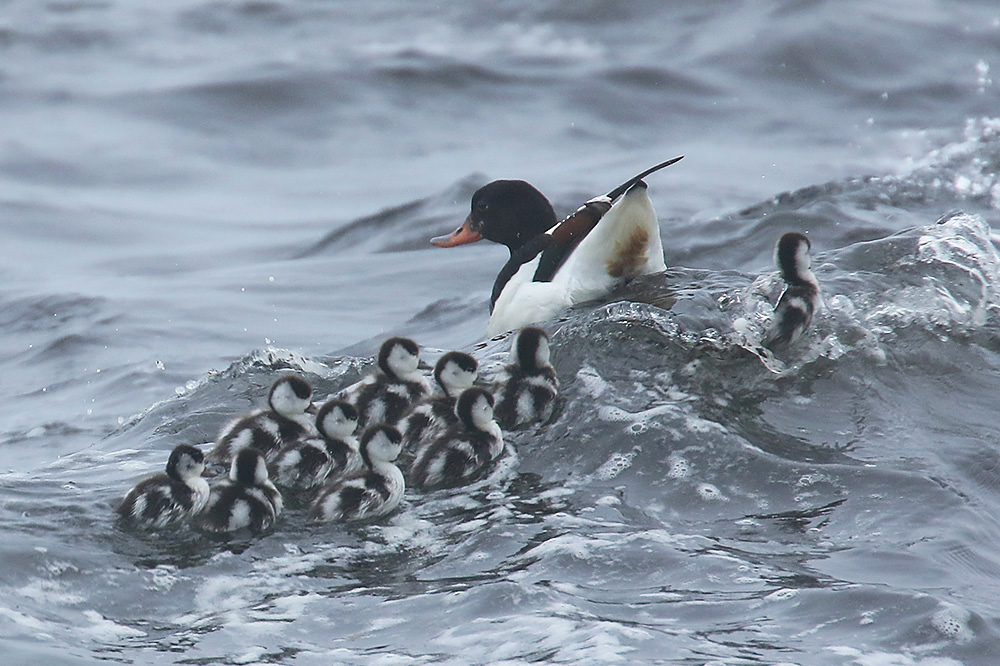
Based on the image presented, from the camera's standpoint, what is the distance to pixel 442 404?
237 inches

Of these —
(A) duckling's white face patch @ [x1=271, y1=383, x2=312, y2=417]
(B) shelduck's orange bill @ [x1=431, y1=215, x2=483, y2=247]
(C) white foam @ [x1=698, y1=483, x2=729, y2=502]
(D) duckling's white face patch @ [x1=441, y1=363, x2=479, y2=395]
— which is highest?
(B) shelduck's orange bill @ [x1=431, y1=215, x2=483, y2=247]

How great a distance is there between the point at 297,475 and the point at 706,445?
149 cm

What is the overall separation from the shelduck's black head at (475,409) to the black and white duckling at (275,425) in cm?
61

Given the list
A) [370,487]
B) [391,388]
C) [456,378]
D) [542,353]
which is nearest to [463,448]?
[370,487]

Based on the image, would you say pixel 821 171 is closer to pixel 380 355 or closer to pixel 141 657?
pixel 380 355

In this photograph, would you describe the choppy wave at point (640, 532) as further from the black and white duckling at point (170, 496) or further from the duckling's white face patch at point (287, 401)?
the duckling's white face patch at point (287, 401)

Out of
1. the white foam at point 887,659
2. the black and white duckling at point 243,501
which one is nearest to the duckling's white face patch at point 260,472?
the black and white duckling at point 243,501

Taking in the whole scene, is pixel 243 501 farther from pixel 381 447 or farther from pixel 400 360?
pixel 400 360

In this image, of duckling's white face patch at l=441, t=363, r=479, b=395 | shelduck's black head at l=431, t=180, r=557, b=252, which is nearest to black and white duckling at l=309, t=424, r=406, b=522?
duckling's white face patch at l=441, t=363, r=479, b=395

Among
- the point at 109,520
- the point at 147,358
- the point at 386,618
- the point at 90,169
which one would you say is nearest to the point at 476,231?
the point at 147,358

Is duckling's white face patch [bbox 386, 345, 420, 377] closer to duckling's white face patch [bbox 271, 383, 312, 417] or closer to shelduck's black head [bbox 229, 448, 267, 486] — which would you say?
duckling's white face patch [bbox 271, 383, 312, 417]

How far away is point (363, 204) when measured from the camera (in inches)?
534

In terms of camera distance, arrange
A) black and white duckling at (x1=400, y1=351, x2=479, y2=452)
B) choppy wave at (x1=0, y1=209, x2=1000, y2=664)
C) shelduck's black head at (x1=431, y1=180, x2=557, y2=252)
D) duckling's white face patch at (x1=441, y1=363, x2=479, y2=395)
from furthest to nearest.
→ shelduck's black head at (x1=431, y1=180, x2=557, y2=252) < duckling's white face patch at (x1=441, y1=363, x2=479, y2=395) < black and white duckling at (x1=400, y1=351, x2=479, y2=452) < choppy wave at (x1=0, y1=209, x2=1000, y2=664)

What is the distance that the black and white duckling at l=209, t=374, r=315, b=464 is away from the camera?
5.81 m
